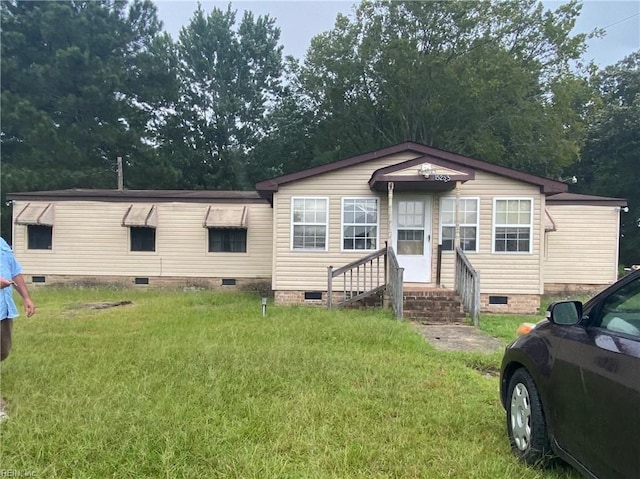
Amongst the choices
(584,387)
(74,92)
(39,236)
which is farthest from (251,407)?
(74,92)

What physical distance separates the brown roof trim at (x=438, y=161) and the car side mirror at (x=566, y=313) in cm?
709

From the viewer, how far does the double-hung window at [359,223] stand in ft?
33.8

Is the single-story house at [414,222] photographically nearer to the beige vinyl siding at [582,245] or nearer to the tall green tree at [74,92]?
the beige vinyl siding at [582,245]

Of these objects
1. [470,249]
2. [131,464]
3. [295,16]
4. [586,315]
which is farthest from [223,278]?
[295,16]

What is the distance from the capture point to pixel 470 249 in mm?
10086

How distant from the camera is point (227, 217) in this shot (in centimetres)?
1288

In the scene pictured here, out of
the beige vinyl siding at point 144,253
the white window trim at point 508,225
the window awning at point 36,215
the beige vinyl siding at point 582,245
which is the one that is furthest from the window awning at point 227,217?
the beige vinyl siding at point 582,245

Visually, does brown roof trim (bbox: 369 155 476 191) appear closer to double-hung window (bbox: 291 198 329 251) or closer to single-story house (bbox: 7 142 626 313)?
single-story house (bbox: 7 142 626 313)

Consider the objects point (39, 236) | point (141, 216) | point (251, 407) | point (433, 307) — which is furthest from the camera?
point (39, 236)

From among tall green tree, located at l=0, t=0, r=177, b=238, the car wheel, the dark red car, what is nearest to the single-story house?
the car wheel

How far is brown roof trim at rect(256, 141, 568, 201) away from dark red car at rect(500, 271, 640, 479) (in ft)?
23.2

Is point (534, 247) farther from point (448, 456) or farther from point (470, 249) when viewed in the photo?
point (448, 456)

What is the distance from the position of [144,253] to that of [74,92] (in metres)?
14.2

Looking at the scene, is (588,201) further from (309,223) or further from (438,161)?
(309,223)
